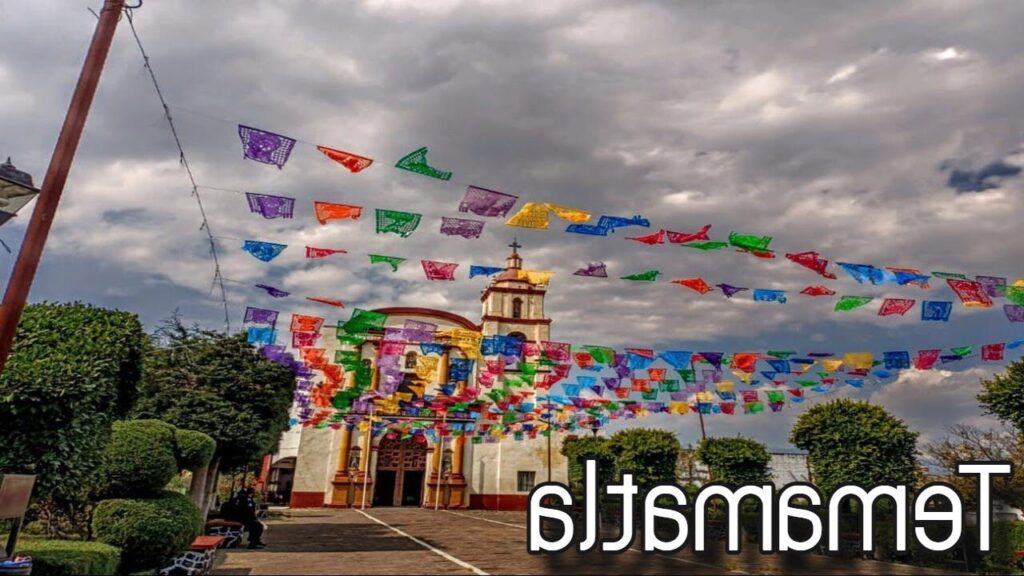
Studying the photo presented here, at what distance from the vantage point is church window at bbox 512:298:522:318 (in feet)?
137

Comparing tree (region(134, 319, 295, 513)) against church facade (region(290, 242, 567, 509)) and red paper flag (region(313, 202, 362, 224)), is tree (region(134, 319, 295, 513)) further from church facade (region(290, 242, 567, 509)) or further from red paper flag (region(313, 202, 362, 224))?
church facade (region(290, 242, 567, 509))

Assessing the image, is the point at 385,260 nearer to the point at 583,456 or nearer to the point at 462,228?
the point at 462,228

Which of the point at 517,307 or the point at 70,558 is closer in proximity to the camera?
the point at 70,558

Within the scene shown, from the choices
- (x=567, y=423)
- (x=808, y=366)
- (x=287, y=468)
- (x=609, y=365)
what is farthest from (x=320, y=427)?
(x=808, y=366)

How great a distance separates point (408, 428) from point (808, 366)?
1006 inches

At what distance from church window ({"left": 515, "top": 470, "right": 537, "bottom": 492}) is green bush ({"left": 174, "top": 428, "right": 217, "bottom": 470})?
95.9 feet

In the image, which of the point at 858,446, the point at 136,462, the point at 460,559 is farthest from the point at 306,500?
the point at 858,446

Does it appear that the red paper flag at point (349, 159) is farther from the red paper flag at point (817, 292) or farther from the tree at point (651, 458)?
the tree at point (651, 458)

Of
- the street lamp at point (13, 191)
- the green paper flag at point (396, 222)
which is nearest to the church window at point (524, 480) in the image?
the green paper flag at point (396, 222)

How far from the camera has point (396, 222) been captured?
11.6m

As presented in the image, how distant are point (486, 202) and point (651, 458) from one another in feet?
69.0

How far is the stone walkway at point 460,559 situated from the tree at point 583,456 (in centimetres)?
1153

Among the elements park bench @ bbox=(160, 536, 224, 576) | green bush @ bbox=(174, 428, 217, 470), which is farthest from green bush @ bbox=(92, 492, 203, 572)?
green bush @ bbox=(174, 428, 217, 470)

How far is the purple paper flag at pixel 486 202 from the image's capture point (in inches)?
426
